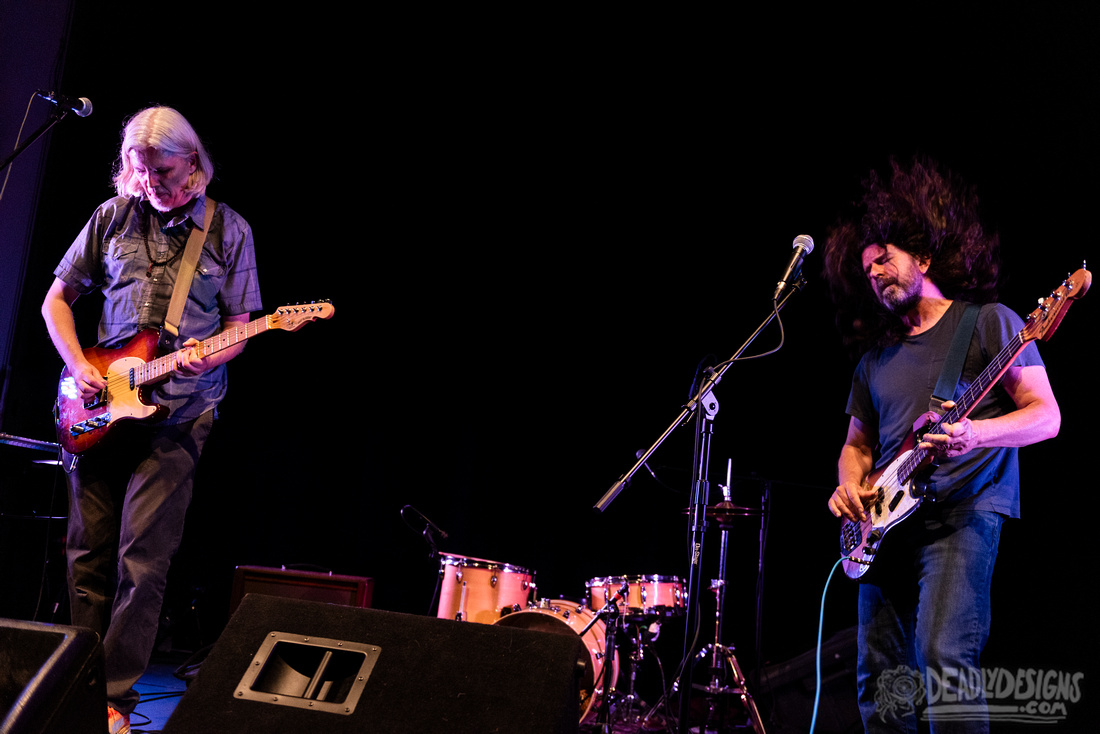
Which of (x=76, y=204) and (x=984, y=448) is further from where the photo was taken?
(x=76, y=204)

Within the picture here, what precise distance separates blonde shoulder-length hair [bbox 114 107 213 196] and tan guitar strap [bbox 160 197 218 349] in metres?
0.18

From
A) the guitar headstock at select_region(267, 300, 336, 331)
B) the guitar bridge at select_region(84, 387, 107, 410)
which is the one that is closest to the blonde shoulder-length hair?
the guitar headstock at select_region(267, 300, 336, 331)

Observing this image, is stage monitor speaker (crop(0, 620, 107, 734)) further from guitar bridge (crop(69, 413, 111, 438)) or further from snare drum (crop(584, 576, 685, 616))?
snare drum (crop(584, 576, 685, 616))

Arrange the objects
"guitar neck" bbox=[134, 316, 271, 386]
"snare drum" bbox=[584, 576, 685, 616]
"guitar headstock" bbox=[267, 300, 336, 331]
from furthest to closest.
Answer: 1. "snare drum" bbox=[584, 576, 685, 616]
2. "guitar headstock" bbox=[267, 300, 336, 331]
3. "guitar neck" bbox=[134, 316, 271, 386]

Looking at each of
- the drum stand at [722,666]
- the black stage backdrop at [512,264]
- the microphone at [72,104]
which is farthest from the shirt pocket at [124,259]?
the drum stand at [722,666]

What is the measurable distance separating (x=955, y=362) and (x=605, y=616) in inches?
114

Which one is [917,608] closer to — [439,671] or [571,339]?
[439,671]

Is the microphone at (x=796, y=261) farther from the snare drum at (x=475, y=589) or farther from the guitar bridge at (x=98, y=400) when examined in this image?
the snare drum at (x=475, y=589)

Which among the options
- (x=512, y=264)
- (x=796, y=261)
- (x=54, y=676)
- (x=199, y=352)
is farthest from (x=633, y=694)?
(x=54, y=676)

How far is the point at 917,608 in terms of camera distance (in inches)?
99.7

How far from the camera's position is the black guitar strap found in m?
2.64

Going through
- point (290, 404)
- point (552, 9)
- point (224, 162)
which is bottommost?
point (290, 404)

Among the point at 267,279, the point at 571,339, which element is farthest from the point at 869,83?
the point at 267,279

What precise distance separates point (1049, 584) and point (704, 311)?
281 cm
